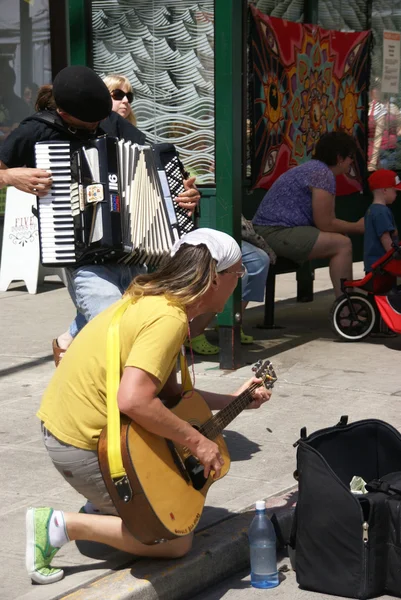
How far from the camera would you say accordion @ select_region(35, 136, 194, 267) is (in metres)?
4.84

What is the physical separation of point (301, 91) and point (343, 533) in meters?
5.71

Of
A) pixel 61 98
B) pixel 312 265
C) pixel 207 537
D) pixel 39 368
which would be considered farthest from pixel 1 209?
pixel 207 537

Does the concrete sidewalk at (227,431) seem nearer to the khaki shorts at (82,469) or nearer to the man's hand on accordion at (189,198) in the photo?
the khaki shorts at (82,469)

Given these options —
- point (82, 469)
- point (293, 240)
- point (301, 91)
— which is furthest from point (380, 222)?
point (82, 469)

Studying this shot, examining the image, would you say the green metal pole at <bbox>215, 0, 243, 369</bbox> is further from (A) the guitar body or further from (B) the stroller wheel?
(A) the guitar body

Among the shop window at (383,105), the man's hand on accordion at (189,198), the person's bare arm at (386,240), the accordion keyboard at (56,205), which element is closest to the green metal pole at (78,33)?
the person's bare arm at (386,240)

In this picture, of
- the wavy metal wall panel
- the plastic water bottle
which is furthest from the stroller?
the plastic water bottle

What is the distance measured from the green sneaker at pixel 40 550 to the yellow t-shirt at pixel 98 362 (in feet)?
0.93

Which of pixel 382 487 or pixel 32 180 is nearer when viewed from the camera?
pixel 382 487

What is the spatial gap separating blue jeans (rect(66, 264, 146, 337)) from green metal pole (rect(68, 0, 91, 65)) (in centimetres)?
290

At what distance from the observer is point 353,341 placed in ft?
25.4

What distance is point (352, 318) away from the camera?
7.69 meters

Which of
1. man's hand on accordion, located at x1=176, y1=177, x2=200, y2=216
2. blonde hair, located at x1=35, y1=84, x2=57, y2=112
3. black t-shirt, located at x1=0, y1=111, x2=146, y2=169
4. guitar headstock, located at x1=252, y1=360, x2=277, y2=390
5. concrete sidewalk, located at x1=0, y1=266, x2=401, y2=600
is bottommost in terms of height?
concrete sidewalk, located at x1=0, y1=266, x2=401, y2=600

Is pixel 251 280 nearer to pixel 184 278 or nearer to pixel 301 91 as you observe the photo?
pixel 301 91
